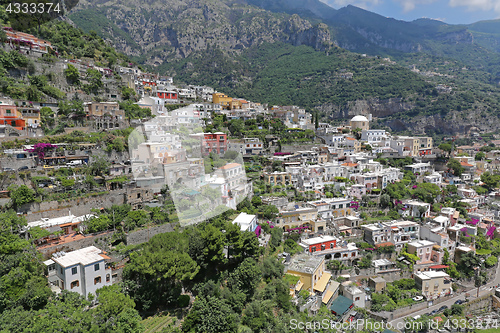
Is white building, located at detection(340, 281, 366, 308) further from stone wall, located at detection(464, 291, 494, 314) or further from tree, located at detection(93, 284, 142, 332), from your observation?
tree, located at detection(93, 284, 142, 332)

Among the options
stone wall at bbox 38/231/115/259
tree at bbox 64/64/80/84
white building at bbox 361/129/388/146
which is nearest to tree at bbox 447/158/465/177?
white building at bbox 361/129/388/146

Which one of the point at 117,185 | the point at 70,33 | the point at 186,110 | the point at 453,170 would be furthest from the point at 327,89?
the point at 117,185

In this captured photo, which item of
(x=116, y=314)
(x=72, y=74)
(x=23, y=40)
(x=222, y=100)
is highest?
(x=23, y=40)

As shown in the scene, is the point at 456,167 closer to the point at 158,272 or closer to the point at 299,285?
the point at 299,285

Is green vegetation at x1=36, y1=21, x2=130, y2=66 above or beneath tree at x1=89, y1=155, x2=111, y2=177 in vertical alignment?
above

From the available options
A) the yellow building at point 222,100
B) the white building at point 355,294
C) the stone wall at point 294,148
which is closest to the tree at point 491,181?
the stone wall at point 294,148

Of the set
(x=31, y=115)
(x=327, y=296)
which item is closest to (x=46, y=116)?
(x=31, y=115)
